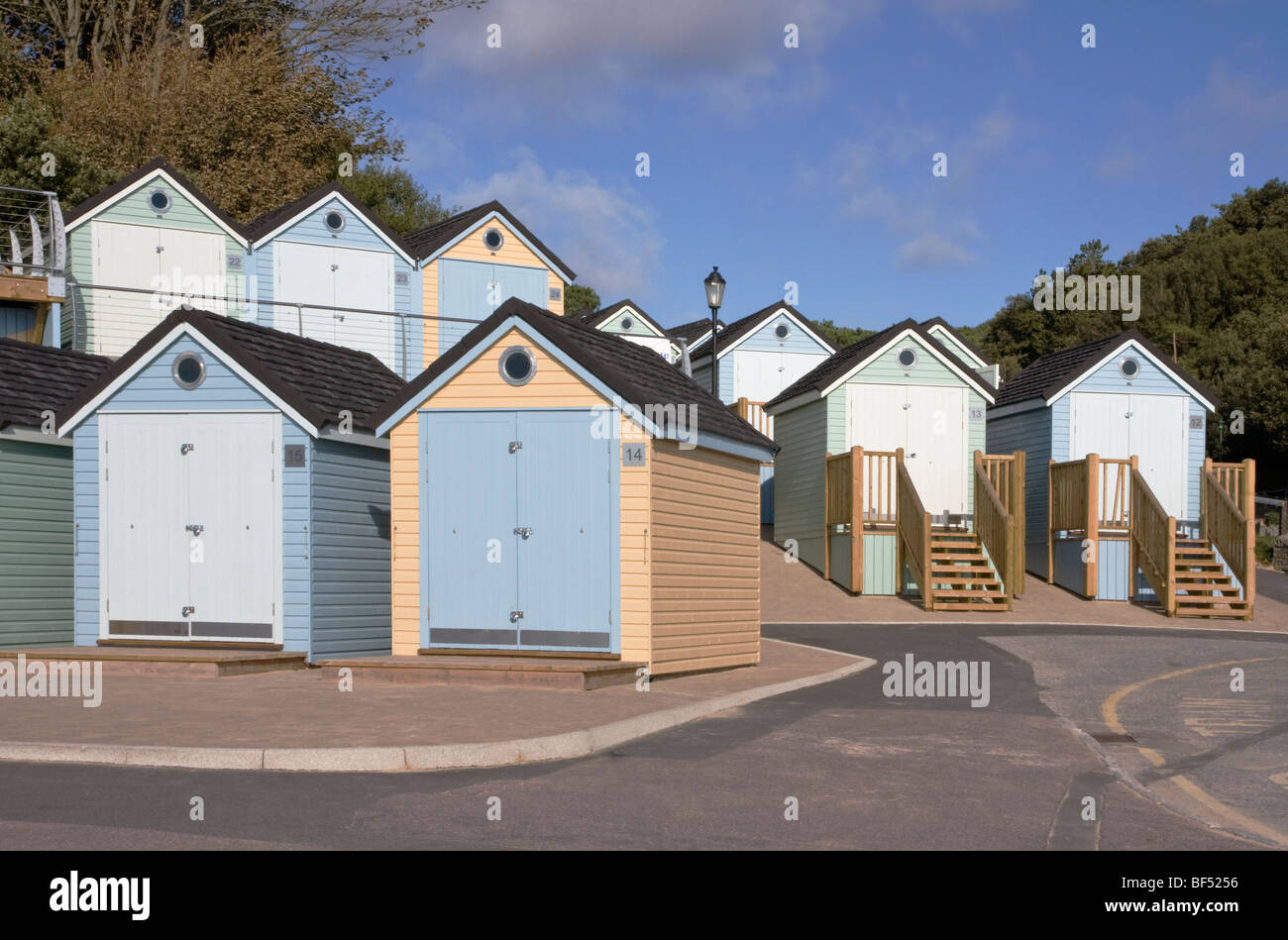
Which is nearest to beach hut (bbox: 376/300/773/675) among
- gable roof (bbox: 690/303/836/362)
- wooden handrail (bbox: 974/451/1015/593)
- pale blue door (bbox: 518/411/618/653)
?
pale blue door (bbox: 518/411/618/653)

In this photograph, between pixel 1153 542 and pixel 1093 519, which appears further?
pixel 1093 519

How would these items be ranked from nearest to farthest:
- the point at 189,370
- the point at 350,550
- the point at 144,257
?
the point at 189,370, the point at 350,550, the point at 144,257

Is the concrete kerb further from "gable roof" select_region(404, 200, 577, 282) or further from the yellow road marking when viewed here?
"gable roof" select_region(404, 200, 577, 282)

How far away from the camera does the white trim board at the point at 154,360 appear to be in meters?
15.6

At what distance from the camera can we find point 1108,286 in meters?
71.2

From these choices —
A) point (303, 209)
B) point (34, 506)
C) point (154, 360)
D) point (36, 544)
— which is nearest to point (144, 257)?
point (303, 209)

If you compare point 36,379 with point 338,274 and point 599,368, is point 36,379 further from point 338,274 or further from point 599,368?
point 338,274

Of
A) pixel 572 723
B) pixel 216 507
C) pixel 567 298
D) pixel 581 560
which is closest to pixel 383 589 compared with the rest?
pixel 216 507

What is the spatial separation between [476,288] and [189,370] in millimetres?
17022

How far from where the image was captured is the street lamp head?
23.3 metres

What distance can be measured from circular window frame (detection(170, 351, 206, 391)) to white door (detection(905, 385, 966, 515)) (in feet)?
53.2

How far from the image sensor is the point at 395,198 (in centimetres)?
6238

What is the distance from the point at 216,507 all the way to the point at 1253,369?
49112 mm
